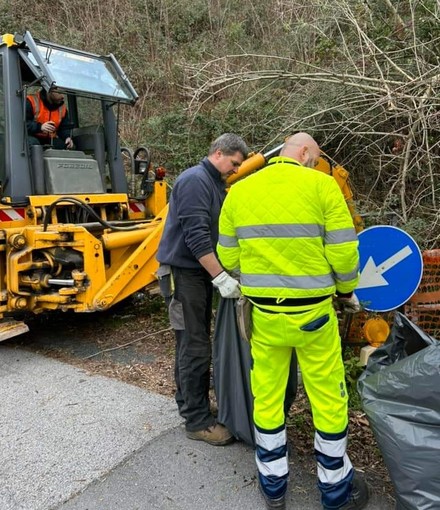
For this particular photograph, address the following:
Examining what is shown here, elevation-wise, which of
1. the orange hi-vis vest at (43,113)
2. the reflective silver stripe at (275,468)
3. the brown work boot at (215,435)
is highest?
the orange hi-vis vest at (43,113)

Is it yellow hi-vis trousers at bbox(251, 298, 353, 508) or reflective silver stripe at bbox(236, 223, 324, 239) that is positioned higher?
reflective silver stripe at bbox(236, 223, 324, 239)

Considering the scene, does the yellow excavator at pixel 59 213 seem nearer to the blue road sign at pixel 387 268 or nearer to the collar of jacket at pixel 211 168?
the collar of jacket at pixel 211 168

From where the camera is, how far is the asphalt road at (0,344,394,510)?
2.62 metres

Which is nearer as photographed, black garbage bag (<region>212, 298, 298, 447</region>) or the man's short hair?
black garbage bag (<region>212, 298, 298, 447</region>)

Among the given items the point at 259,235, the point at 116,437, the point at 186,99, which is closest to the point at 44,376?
the point at 116,437

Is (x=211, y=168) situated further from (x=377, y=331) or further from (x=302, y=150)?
(x=377, y=331)

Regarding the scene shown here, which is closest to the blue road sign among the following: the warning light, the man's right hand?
the warning light

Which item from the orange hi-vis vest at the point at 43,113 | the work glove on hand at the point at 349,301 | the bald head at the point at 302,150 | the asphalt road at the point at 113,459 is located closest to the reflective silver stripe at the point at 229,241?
the bald head at the point at 302,150

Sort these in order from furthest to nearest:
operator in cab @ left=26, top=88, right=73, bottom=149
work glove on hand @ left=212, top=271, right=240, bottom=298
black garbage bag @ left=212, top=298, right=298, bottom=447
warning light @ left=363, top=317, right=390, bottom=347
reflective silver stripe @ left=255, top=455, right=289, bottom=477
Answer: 1. operator in cab @ left=26, top=88, right=73, bottom=149
2. warning light @ left=363, top=317, right=390, bottom=347
3. black garbage bag @ left=212, top=298, right=298, bottom=447
4. work glove on hand @ left=212, top=271, right=240, bottom=298
5. reflective silver stripe @ left=255, top=455, right=289, bottom=477

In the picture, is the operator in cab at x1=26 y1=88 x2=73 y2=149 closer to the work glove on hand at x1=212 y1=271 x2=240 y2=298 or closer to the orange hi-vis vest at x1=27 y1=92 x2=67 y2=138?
the orange hi-vis vest at x1=27 y1=92 x2=67 y2=138

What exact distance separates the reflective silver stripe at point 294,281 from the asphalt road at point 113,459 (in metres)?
1.15

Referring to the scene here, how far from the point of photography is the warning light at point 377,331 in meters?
3.66

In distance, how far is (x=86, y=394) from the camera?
3873mm

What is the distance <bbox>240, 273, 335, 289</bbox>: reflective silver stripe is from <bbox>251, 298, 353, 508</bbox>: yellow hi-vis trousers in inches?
3.9
